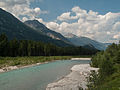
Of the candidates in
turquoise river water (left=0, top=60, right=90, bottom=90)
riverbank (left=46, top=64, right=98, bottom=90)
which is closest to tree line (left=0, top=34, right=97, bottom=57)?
turquoise river water (left=0, top=60, right=90, bottom=90)

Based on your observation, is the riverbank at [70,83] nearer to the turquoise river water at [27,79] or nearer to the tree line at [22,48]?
the turquoise river water at [27,79]

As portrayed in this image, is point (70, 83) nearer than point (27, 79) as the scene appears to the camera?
Yes

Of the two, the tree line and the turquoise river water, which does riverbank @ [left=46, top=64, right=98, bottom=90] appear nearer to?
the turquoise river water

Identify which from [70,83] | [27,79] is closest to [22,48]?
[27,79]

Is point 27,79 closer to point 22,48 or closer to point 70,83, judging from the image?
point 70,83

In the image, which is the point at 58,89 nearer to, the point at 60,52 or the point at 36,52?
the point at 36,52

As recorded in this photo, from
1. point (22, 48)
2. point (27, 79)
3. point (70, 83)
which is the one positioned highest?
point (22, 48)

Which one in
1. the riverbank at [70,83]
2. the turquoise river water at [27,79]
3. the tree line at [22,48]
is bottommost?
the turquoise river water at [27,79]

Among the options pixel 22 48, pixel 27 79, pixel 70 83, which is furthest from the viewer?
pixel 22 48

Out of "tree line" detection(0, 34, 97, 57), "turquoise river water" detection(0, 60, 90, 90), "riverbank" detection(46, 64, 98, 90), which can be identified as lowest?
"turquoise river water" detection(0, 60, 90, 90)

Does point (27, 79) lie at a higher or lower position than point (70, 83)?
lower

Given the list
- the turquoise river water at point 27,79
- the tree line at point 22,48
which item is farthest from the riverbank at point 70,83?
the tree line at point 22,48

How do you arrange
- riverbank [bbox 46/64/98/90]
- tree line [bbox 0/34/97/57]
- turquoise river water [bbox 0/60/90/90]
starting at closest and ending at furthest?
riverbank [bbox 46/64/98/90]
turquoise river water [bbox 0/60/90/90]
tree line [bbox 0/34/97/57]

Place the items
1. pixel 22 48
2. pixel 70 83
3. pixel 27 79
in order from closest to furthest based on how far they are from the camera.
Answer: pixel 70 83
pixel 27 79
pixel 22 48
